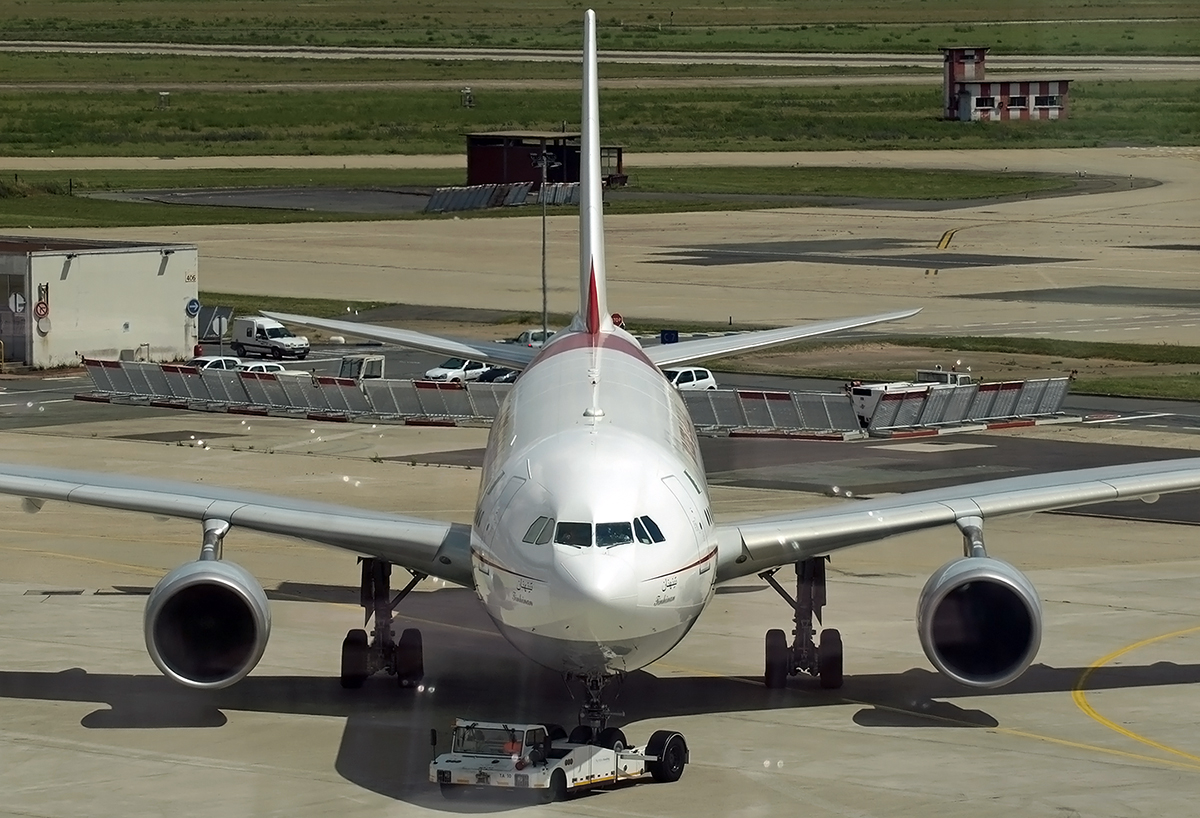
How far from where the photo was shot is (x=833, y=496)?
4594 centimetres

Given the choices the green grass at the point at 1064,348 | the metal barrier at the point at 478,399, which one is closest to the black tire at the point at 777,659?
the metal barrier at the point at 478,399

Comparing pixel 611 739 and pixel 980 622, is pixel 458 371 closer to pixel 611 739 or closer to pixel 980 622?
pixel 980 622

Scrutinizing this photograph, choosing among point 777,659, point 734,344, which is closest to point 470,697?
point 777,659

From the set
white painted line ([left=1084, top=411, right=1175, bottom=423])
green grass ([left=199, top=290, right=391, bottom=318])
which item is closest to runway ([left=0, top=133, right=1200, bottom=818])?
white painted line ([left=1084, top=411, right=1175, bottom=423])

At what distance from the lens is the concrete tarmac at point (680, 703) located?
23656mm

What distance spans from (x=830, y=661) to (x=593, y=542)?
6.88m

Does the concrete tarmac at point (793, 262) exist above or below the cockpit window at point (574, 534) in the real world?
above

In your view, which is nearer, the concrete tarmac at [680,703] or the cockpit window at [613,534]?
the cockpit window at [613,534]

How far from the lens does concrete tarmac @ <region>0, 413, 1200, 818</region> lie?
23.7m

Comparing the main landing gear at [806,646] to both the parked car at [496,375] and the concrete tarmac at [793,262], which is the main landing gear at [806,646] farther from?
the concrete tarmac at [793,262]

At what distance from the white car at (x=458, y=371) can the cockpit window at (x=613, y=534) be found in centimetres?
4289

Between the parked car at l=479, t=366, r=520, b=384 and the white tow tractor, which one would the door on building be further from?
the white tow tractor

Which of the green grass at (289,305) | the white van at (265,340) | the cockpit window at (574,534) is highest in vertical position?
the green grass at (289,305)

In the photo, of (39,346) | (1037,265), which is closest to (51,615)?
(39,346)
